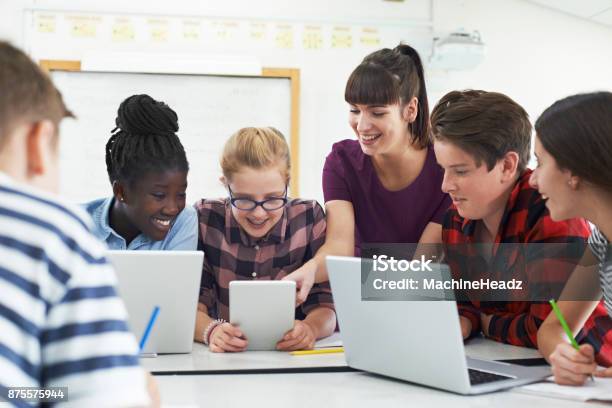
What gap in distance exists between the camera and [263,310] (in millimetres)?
1542

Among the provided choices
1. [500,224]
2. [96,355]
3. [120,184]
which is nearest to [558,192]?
[500,224]

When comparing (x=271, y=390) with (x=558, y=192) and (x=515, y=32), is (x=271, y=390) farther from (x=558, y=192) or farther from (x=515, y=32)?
(x=515, y=32)

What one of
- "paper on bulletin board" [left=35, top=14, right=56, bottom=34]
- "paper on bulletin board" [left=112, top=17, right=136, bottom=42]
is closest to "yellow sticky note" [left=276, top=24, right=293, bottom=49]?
"paper on bulletin board" [left=112, top=17, right=136, bottom=42]

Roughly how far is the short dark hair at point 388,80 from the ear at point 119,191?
0.74 meters

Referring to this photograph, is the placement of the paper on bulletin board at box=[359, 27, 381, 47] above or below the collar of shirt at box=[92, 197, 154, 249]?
above

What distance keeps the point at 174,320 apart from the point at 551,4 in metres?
3.44

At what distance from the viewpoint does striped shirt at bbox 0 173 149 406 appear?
0.62 meters

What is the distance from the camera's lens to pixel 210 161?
367 cm

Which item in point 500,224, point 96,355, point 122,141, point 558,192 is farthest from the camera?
point 122,141

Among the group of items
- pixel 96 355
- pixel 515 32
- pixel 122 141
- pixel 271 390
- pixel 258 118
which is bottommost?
pixel 271 390

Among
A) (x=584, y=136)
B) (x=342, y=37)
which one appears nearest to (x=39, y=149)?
(x=584, y=136)

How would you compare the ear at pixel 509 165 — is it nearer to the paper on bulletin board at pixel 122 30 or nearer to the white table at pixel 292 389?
the white table at pixel 292 389

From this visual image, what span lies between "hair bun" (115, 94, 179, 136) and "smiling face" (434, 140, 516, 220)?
0.82 meters

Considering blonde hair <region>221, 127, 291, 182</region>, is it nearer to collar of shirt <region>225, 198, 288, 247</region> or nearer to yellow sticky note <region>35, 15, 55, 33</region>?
collar of shirt <region>225, 198, 288, 247</region>
